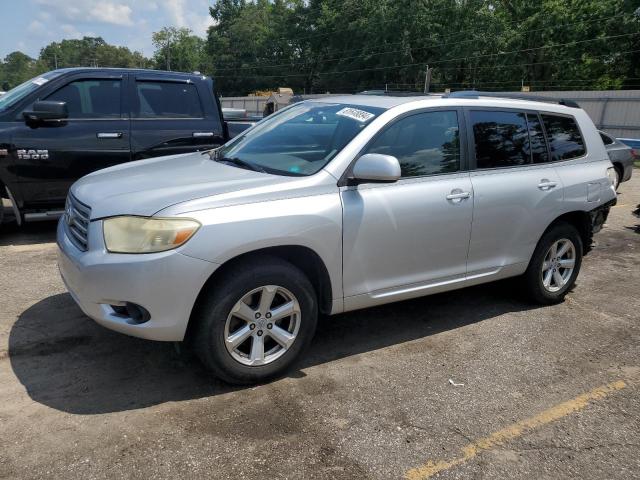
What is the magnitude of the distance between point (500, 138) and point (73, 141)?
4574 mm

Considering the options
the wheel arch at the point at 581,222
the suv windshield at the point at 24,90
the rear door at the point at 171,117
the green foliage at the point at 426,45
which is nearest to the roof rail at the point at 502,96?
the wheel arch at the point at 581,222

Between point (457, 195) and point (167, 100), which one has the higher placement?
point (167, 100)

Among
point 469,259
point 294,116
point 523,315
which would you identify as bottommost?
point 523,315

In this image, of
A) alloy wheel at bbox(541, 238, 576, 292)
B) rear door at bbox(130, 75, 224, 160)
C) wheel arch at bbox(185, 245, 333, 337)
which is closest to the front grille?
wheel arch at bbox(185, 245, 333, 337)

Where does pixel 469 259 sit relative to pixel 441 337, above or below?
above

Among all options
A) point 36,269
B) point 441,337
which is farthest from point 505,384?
point 36,269

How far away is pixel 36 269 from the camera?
543cm

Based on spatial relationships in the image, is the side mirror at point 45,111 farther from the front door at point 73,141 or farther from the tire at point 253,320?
the tire at point 253,320

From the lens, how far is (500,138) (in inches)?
181

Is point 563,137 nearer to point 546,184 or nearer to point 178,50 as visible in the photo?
point 546,184

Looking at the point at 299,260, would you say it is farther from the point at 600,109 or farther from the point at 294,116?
the point at 600,109

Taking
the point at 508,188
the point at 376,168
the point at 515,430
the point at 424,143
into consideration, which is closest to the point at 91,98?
the point at 424,143

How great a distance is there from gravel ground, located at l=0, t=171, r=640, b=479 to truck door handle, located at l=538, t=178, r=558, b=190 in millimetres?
1147

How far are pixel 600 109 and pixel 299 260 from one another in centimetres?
2641
